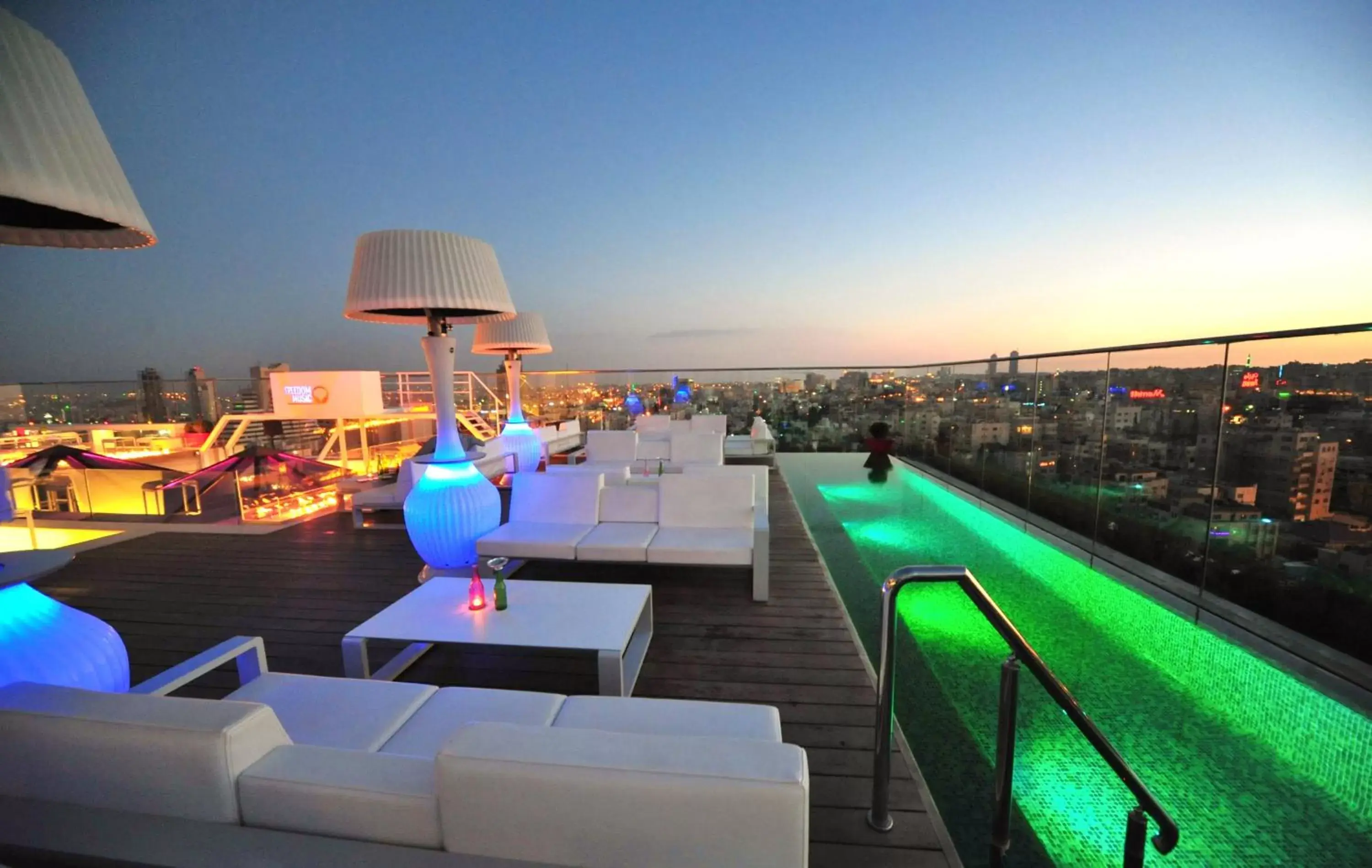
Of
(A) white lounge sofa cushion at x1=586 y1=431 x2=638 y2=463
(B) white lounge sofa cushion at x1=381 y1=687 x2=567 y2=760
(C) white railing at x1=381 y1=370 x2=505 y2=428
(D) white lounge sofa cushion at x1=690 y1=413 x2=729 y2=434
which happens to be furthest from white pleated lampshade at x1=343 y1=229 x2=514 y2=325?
(C) white railing at x1=381 y1=370 x2=505 y2=428

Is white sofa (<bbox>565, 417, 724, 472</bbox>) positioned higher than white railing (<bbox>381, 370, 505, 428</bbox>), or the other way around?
white railing (<bbox>381, 370, 505, 428</bbox>)

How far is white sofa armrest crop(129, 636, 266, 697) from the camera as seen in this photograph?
160 cm

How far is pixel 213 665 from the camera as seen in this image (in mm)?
1743

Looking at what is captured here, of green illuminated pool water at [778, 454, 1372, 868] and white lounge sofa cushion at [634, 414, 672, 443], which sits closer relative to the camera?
green illuminated pool water at [778, 454, 1372, 868]

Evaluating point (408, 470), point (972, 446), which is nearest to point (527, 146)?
point (408, 470)

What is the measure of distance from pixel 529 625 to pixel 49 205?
1855mm

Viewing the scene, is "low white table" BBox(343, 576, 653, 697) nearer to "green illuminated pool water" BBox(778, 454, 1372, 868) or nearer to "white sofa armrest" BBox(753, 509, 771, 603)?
"white sofa armrest" BBox(753, 509, 771, 603)

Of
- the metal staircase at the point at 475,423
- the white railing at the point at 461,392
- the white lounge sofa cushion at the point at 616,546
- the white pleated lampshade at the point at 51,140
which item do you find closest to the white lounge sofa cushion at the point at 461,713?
the white pleated lampshade at the point at 51,140

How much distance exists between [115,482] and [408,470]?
3614 mm

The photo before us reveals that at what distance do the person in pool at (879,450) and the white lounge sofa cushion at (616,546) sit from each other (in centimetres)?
514

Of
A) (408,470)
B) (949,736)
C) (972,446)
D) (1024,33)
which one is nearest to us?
(949,736)

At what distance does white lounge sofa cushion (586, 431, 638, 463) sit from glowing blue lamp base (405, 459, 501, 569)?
271cm

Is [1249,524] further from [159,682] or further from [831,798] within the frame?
[159,682]

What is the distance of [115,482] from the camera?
529 centimetres
